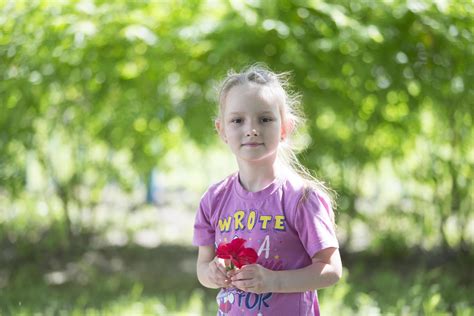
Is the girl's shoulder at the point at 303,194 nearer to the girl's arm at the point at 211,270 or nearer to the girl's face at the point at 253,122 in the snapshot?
the girl's face at the point at 253,122

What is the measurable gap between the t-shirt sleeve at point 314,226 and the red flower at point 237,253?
0.50ft

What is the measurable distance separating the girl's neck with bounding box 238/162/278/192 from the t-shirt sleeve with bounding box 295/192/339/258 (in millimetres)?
135

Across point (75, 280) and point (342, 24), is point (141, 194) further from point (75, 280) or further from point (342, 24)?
point (342, 24)

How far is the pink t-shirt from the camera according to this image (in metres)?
2.06

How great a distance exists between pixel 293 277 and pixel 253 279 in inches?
4.7

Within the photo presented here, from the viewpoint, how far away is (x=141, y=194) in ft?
19.4

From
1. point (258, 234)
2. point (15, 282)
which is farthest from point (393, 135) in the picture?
point (258, 234)

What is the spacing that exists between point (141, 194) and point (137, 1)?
190 centimetres

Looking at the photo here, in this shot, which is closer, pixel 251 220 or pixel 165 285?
pixel 251 220

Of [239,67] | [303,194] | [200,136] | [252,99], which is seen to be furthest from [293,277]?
[200,136]

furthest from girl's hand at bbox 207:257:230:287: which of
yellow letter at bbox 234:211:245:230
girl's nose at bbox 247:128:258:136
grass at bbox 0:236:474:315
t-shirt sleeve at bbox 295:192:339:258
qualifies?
grass at bbox 0:236:474:315

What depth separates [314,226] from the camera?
2035 millimetres

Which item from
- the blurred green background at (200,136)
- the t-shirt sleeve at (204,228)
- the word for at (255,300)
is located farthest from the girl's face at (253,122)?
the blurred green background at (200,136)

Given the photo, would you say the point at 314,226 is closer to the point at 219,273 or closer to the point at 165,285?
the point at 219,273
